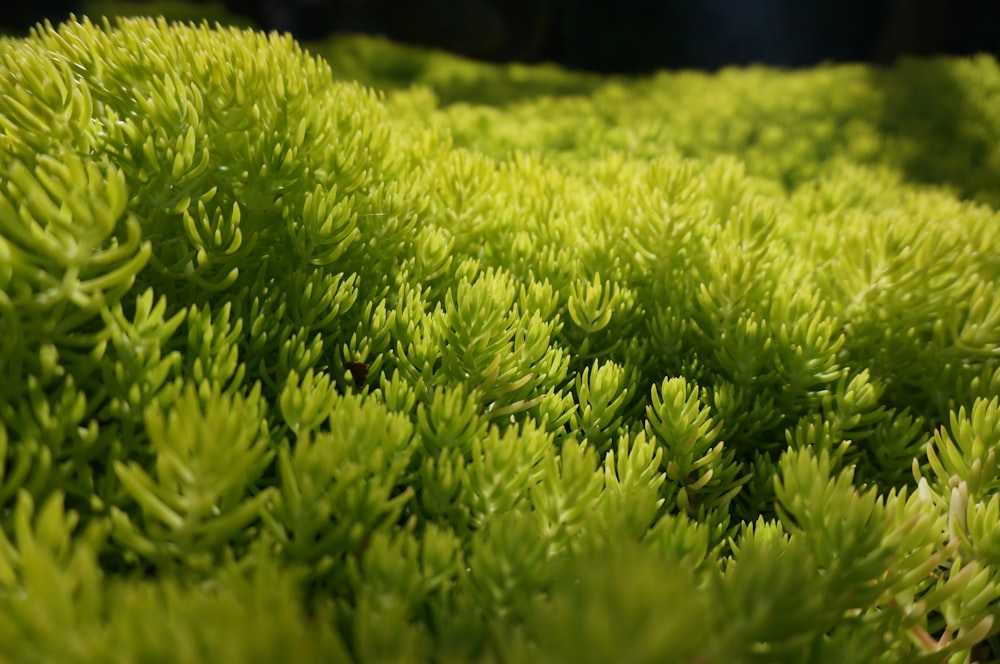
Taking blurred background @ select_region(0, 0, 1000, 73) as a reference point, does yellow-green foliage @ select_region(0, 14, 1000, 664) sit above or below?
below

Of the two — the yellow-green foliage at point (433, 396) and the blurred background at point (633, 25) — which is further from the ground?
the blurred background at point (633, 25)

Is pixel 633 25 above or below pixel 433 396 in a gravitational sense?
above

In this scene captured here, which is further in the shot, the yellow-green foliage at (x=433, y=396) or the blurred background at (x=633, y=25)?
the blurred background at (x=633, y=25)

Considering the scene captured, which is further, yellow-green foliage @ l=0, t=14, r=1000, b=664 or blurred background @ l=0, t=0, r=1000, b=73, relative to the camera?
blurred background @ l=0, t=0, r=1000, b=73

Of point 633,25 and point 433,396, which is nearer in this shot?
point 433,396
